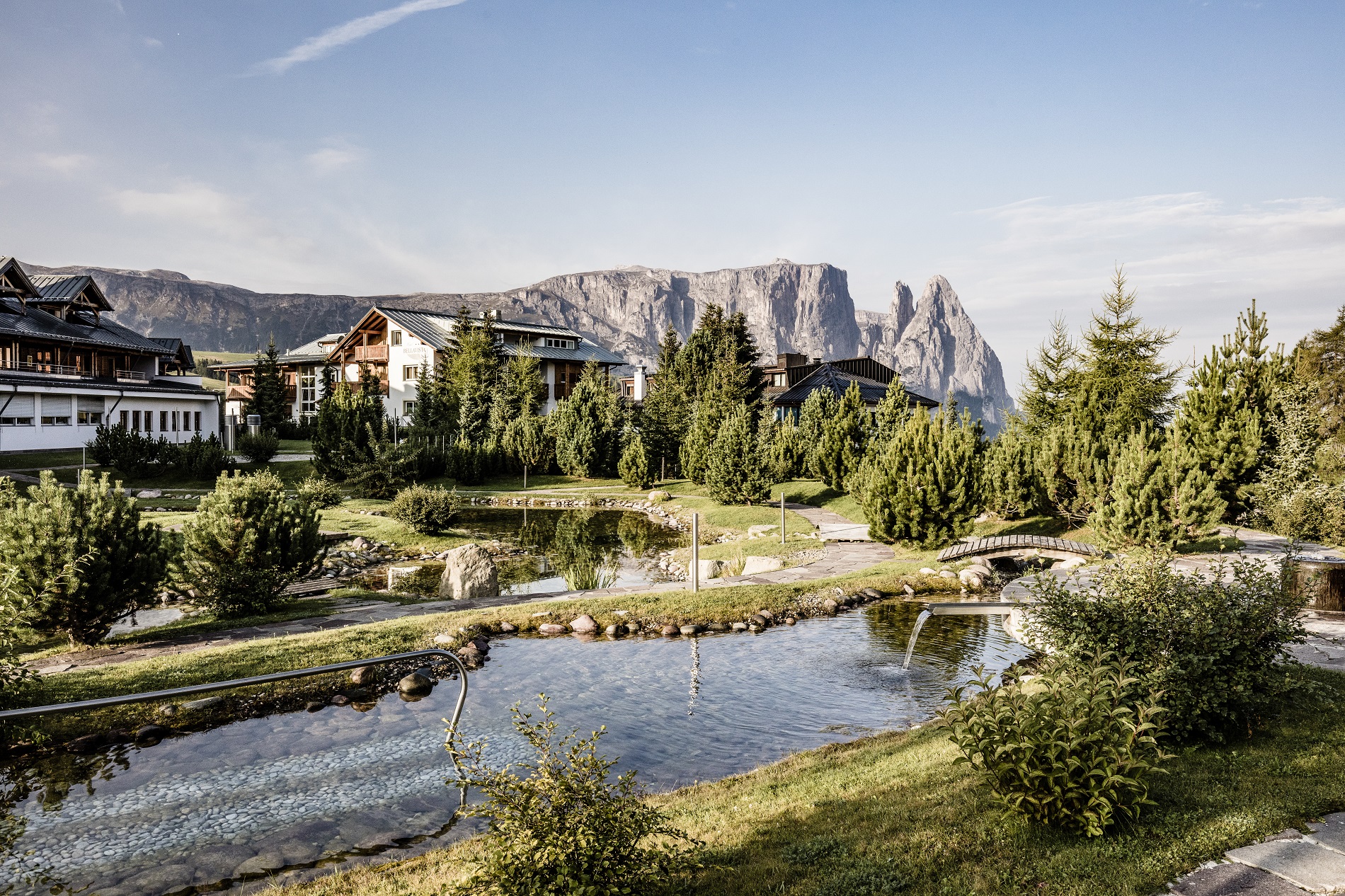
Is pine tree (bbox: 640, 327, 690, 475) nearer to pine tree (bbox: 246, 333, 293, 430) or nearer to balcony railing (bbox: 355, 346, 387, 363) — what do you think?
balcony railing (bbox: 355, 346, 387, 363)

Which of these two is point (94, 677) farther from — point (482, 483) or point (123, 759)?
point (482, 483)

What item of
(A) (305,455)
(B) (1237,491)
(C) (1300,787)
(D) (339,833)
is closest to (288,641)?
(D) (339,833)

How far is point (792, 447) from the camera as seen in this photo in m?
39.0

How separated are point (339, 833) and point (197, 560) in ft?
28.5

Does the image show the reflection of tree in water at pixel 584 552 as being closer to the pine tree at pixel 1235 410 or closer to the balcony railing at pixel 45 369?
the pine tree at pixel 1235 410

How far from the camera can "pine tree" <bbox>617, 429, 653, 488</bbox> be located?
39.9 meters

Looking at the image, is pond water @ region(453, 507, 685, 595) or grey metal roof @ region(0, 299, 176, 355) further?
grey metal roof @ region(0, 299, 176, 355)

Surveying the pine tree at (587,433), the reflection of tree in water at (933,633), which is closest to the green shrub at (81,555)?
the reflection of tree in water at (933,633)

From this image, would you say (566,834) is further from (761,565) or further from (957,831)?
(761,565)

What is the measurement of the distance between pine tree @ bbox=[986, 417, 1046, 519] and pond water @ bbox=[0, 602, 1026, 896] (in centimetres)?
1368

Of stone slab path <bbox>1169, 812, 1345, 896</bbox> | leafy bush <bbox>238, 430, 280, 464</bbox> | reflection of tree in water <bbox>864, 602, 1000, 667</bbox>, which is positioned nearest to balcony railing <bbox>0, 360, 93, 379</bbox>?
leafy bush <bbox>238, 430, 280, 464</bbox>

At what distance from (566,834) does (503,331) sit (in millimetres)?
59880

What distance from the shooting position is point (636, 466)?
40.1m

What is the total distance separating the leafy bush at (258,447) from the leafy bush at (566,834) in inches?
1638
